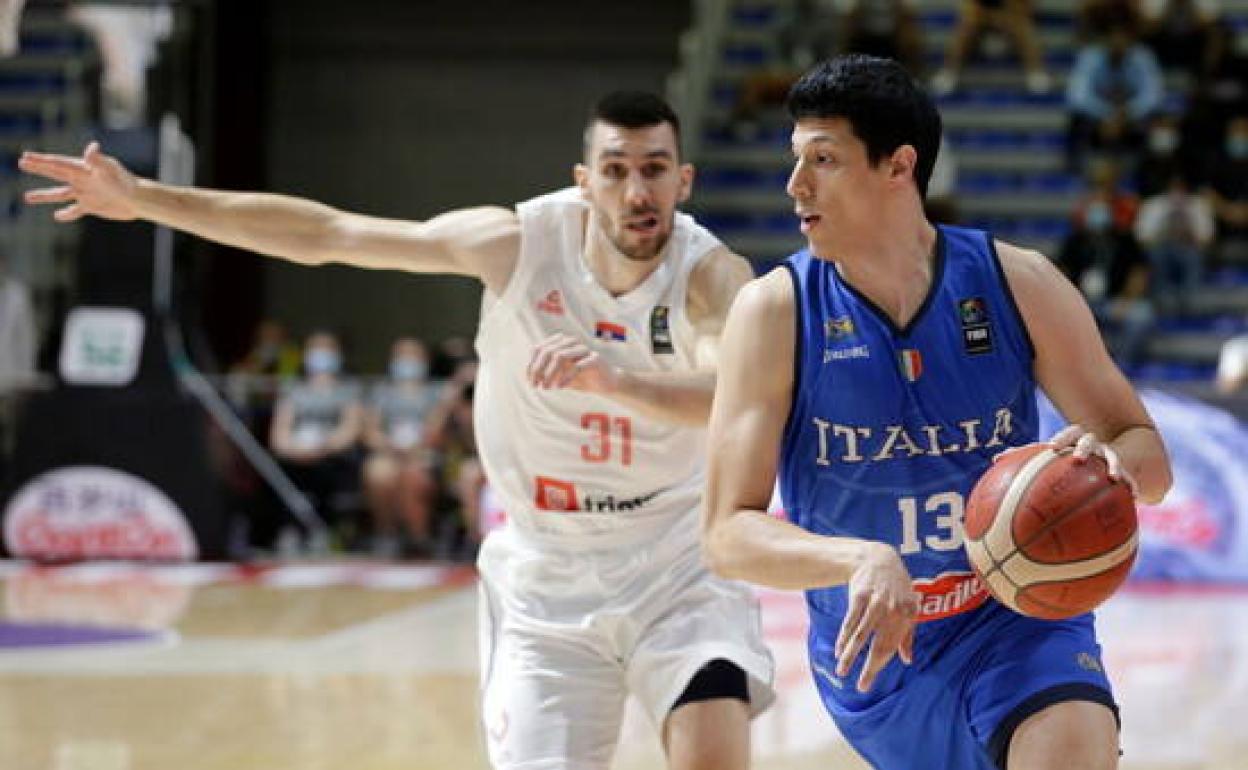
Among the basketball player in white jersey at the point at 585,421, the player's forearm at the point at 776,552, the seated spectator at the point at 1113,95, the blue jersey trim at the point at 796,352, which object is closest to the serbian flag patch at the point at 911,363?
the blue jersey trim at the point at 796,352

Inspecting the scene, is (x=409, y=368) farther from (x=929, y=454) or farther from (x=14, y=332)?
(x=929, y=454)

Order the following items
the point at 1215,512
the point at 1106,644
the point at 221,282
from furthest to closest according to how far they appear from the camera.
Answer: the point at 221,282 < the point at 1215,512 < the point at 1106,644

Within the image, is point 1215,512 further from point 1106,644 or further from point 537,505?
point 537,505

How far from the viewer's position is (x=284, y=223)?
15.9ft

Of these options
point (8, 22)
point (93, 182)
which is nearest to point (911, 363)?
point (93, 182)

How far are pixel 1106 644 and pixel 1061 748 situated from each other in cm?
672

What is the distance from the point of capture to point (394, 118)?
22797 mm

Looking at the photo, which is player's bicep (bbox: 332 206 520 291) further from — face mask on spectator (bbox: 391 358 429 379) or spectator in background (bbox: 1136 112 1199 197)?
spectator in background (bbox: 1136 112 1199 197)

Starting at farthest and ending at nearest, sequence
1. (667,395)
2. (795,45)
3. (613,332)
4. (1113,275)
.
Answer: (795,45) → (1113,275) → (613,332) → (667,395)

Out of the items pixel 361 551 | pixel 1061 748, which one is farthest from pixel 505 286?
pixel 361 551

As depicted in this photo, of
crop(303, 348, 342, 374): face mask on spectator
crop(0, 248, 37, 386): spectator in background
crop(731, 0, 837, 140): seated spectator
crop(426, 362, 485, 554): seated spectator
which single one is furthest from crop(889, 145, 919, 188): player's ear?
crop(731, 0, 837, 140): seated spectator

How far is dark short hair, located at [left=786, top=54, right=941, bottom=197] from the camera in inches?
141

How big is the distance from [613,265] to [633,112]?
40 cm

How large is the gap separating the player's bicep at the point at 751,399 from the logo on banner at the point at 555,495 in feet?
4.07
